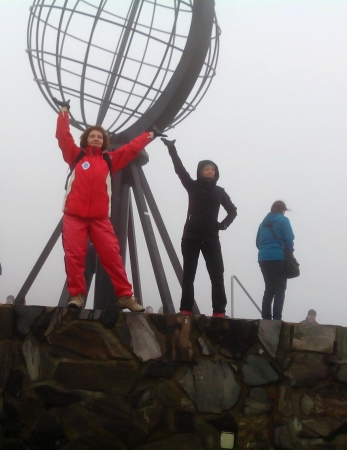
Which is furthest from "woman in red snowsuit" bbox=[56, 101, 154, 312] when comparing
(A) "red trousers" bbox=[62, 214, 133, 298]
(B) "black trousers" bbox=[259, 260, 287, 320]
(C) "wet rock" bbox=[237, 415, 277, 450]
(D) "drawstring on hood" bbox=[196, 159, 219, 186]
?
(B) "black trousers" bbox=[259, 260, 287, 320]

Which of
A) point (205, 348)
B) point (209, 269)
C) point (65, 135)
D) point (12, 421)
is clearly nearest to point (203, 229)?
point (209, 269)

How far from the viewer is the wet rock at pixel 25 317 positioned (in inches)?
152

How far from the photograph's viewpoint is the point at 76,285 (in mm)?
3986

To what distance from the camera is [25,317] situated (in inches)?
152

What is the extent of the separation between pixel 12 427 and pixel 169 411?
890mm

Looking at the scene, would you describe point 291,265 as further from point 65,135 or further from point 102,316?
point 65,135

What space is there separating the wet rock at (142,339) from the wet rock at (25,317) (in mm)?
524

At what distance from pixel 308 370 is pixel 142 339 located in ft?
3.23

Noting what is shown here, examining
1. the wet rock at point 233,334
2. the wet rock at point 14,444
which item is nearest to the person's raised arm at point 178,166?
the wet rock at point 233,334

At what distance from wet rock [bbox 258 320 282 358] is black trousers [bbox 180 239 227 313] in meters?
0.40

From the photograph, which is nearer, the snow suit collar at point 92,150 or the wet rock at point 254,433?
the wet rock at point 254,433

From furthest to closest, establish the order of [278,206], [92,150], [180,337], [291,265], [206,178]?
[278,206], [291,265], [206,178], [92,150], [180,337]

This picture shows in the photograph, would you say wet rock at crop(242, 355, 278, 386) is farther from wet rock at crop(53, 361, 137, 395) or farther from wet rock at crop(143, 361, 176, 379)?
wet rock at crop(53, 361, 137, 395)

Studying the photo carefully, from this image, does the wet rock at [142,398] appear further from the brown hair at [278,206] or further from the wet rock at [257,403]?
the brown hair at [278,206]
